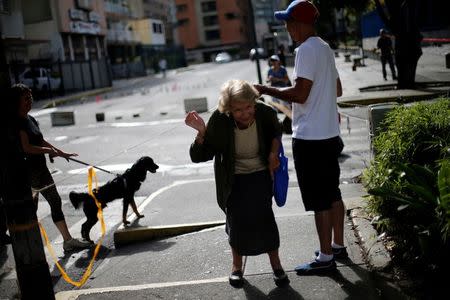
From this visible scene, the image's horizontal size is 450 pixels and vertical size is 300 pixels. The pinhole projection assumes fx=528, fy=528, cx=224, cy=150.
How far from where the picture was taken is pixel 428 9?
32.3m

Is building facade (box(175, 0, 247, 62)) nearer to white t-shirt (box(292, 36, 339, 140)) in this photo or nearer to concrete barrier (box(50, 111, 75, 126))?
concrete barrier (box(50, 111, 75, 126))

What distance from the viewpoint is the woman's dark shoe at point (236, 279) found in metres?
4.09

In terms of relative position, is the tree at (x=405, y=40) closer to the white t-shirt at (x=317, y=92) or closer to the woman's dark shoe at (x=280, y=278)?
the white t-shirt at (x=317, y=92)

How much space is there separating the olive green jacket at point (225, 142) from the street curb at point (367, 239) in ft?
3.72

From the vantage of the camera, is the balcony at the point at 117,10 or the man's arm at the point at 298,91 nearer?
the man's arm at the point at 298,91

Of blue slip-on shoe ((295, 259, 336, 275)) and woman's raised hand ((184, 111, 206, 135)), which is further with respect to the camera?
blue slip-on shoe ((295, 259, 336, 275))

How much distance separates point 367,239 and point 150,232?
250 centimetres

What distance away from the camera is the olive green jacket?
3879 mm

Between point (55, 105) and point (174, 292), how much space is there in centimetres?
2915

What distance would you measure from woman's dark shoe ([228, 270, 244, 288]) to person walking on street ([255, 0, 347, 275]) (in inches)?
21.8

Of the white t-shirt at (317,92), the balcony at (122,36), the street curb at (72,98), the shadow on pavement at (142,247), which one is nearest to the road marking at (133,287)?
the shadow on pavement at (142,247)

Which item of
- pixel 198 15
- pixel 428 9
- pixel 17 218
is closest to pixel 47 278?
pixel 17 218

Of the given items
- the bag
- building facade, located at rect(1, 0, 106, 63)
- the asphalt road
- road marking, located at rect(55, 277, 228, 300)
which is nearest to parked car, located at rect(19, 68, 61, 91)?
building facade, located at rect(1, 0, 106, 63)

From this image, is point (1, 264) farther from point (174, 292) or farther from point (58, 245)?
point (174, 292)
